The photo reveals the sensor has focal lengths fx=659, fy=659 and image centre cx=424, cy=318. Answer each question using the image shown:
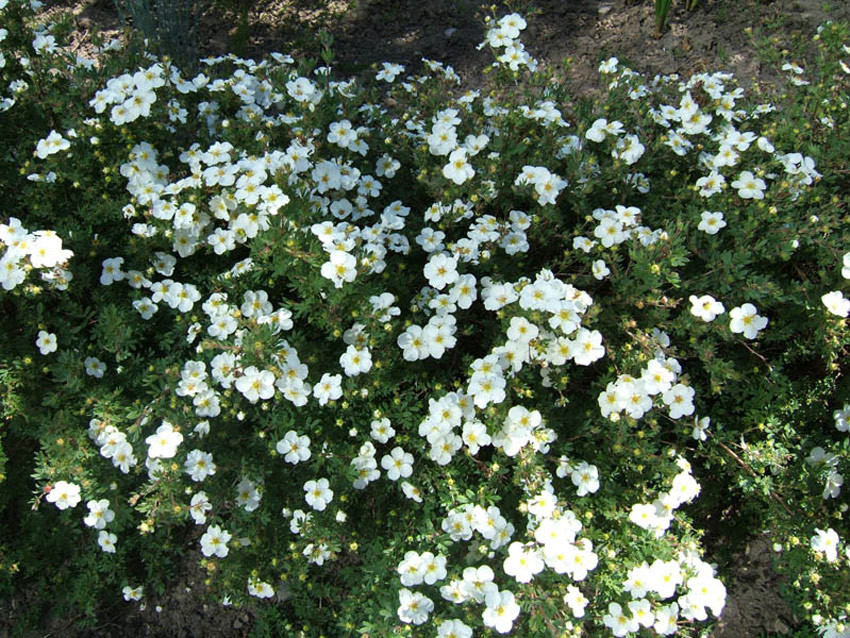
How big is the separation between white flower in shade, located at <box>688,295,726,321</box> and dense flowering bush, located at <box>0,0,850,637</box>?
0.01 metres

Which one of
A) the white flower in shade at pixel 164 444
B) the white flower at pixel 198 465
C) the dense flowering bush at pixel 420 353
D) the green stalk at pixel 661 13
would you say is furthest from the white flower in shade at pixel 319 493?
the green stalk at pixel 661 13

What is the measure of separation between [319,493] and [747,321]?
5.66ft

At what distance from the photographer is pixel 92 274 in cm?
283

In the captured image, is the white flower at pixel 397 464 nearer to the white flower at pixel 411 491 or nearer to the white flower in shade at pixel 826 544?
the white flower at pixel 411 491

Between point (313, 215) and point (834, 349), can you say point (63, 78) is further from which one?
point (834, 349)

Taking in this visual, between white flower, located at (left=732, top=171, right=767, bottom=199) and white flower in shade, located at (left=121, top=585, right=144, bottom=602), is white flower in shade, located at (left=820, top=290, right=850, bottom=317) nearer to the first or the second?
white flower, located at (left=732, top=171, right=767, bottom=199)

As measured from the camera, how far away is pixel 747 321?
8.04ft

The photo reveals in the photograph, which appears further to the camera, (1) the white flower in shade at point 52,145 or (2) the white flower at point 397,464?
(1) the white flower in shade at point 52,145

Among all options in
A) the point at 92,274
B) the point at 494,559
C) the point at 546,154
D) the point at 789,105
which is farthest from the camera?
the point at 789,105

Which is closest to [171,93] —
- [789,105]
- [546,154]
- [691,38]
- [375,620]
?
[546,154]

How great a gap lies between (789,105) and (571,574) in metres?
2.49

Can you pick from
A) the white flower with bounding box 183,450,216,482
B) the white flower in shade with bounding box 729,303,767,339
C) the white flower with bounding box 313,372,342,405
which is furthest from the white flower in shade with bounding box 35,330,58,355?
the white flower in shade with bounding box 729,303,767,339

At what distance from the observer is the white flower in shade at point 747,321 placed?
2424 millimetres

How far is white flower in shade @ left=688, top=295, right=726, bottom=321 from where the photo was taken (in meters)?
2.43
